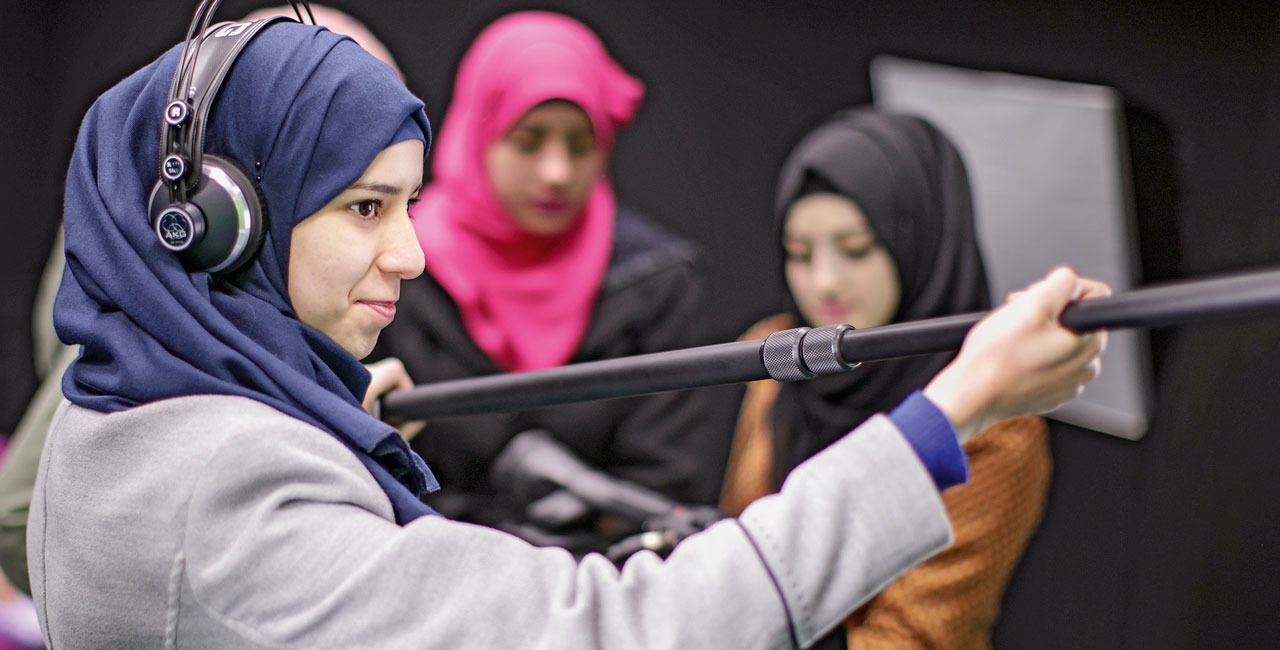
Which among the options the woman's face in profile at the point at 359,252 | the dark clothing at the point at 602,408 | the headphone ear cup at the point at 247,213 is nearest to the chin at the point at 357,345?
the woman's face in profile at the point at 359,252

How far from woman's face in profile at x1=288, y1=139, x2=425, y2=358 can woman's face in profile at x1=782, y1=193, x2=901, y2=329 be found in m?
Answer: 0.96

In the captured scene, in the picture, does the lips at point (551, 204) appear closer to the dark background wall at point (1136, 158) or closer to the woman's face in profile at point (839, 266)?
the dark background wall at point (1136, 158)

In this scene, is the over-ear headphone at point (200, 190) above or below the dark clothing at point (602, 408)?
above

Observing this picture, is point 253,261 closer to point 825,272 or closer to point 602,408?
point 825,272

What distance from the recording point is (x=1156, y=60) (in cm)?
177

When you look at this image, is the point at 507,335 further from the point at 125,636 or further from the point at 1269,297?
the point at 1269,297

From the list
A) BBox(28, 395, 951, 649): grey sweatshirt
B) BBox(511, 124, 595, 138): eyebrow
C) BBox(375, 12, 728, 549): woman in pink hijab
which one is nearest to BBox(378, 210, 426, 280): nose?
BBox(28, 395, 951, 649): grey sweatshirt

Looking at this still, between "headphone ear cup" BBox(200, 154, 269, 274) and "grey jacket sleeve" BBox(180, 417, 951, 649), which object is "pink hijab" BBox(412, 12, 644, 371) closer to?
"headphone ear cup" BBox(200, 154, 269, 274)

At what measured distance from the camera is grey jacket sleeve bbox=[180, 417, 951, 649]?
73 centimetres

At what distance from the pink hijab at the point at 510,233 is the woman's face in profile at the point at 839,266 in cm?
55

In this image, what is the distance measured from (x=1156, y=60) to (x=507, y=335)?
50.2 inches

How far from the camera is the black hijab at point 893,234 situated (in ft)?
5.65

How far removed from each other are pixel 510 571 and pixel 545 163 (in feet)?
4.78

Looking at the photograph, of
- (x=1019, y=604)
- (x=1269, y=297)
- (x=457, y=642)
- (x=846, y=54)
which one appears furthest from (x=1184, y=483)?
(x=457, y=642)
